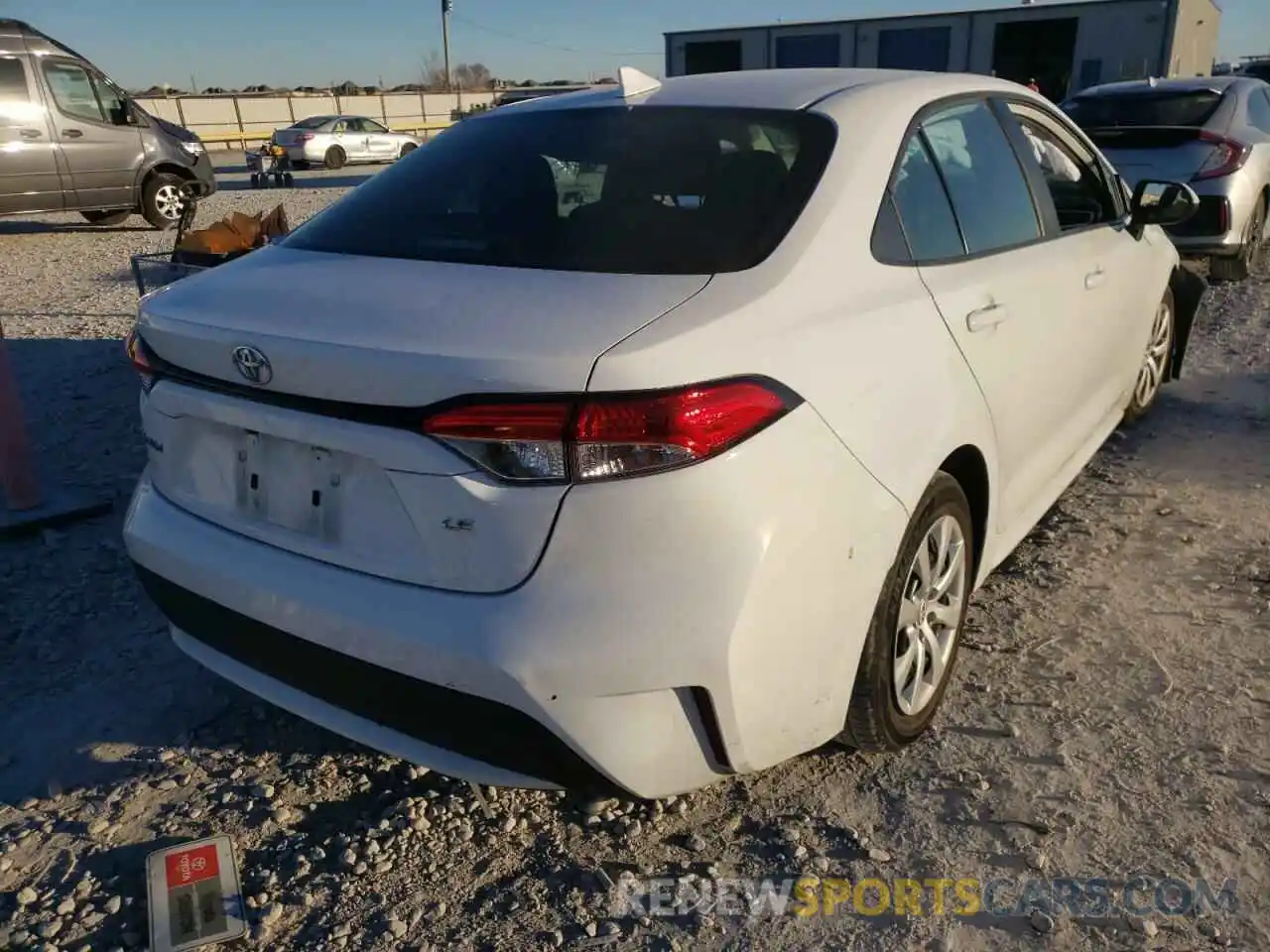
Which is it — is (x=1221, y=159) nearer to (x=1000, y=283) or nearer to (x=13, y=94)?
(x=1000, y=283)

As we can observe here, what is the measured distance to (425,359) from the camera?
1.79 m

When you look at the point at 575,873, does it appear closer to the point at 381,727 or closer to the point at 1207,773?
the point at 381,727

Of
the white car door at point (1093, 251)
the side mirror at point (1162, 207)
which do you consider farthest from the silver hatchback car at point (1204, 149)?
the white car door at point (1093, 251)

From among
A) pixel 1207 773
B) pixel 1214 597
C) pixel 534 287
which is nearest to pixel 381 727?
pixel 534 287

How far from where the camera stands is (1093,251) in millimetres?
3438

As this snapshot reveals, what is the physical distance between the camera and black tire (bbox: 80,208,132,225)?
44.7ft

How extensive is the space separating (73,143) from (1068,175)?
486 inches

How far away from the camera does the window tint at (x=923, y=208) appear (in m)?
2.45

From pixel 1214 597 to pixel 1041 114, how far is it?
169 centimetres

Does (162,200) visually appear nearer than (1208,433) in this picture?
No

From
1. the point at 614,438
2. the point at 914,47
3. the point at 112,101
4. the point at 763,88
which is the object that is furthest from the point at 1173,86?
the point at 914,47

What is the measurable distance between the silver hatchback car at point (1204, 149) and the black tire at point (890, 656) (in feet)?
19.0

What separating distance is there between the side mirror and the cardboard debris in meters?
4.66

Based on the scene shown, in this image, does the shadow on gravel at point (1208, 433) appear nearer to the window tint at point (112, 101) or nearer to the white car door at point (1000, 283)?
the white car door at point (1000, 283)
